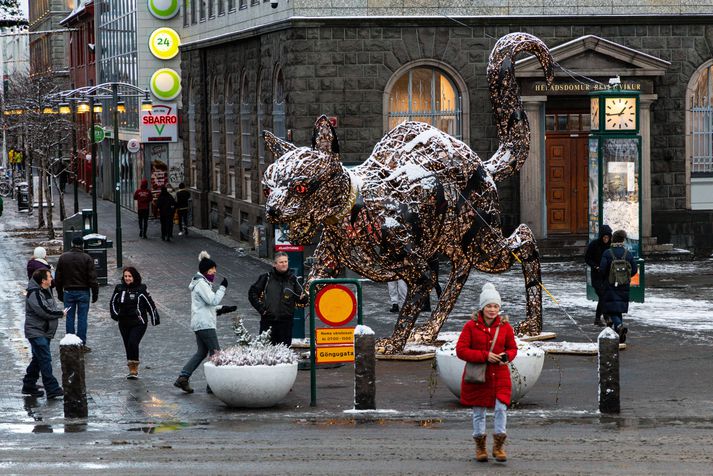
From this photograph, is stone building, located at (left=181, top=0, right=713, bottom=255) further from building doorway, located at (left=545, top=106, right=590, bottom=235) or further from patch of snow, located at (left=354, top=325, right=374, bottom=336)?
patch of snow, located at (left=354, top=325, right=374, bottom=336)

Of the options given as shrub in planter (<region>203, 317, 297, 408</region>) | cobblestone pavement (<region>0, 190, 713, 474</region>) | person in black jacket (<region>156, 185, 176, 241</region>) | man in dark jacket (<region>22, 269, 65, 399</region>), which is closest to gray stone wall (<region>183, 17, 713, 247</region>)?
person in black jacket (<region>156, 185, 176, 241</region>)

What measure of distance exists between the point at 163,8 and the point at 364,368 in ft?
122

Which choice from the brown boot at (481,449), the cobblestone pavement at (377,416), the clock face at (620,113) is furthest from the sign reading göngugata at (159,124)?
the brown boot at (481,449)

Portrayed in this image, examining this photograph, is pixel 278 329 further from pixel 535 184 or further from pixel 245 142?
pixel 245 142

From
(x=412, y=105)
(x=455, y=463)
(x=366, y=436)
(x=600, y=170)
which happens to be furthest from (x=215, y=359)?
(x=412, y=105)

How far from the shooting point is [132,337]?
1891 centimetres

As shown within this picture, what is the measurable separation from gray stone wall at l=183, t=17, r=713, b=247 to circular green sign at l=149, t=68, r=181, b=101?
53.8 feet

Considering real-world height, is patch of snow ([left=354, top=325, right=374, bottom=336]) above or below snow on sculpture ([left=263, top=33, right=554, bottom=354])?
below

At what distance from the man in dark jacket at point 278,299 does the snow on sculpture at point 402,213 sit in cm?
49

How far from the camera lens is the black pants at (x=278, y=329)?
60.8 feet

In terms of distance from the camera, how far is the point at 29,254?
39500mm

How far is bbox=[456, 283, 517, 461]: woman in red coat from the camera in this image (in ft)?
44.0

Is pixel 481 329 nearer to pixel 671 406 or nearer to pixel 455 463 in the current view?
pixel 455 463

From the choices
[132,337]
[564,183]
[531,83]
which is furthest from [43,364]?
[564,183]
